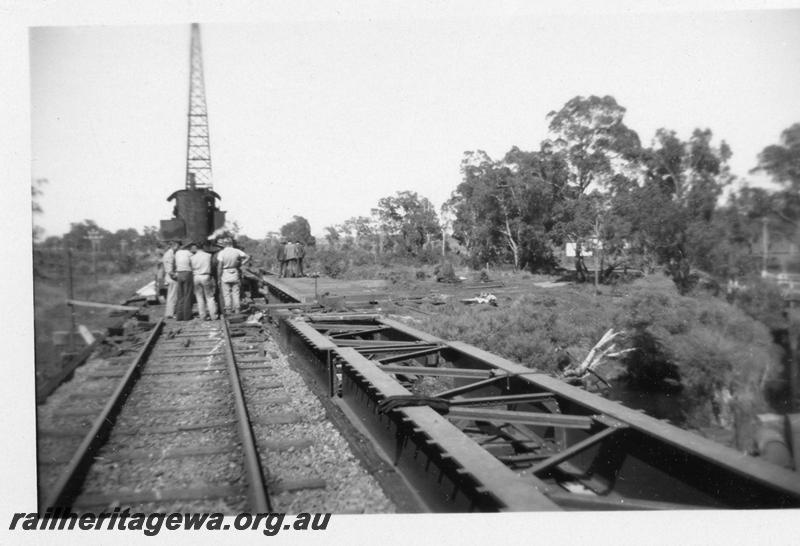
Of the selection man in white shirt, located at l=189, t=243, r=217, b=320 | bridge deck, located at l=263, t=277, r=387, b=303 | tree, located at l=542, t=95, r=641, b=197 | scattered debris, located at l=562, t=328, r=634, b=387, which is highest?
tree, located at l=542, t=95, r=641, b=197

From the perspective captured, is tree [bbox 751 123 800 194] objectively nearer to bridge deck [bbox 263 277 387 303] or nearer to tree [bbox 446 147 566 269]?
bridge deck [bbox 263 277 387 303]

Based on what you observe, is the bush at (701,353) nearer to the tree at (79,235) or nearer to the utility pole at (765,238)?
the utility pole at (765,238)

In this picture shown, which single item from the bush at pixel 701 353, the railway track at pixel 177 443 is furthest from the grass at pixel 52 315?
the bush at pixel 701 353

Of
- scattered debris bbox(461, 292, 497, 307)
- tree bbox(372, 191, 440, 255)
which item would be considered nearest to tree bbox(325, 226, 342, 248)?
tree bbox(372, 191, 440, 255)

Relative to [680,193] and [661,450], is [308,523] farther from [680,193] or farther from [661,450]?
[680,193]

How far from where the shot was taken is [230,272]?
10328mm

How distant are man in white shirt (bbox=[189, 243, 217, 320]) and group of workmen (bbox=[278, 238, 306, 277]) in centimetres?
1172

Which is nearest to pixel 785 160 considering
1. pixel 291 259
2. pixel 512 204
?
pixel 291 259

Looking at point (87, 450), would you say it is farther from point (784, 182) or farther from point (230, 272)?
point (784, 182)

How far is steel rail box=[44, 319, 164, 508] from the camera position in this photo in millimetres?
3326

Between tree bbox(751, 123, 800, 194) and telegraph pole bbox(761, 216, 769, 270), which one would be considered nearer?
tree bbox(751, 123, 800, 194)

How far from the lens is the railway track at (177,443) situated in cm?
332

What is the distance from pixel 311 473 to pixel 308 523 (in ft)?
1.53

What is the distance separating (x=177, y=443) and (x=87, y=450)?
0.61 m
